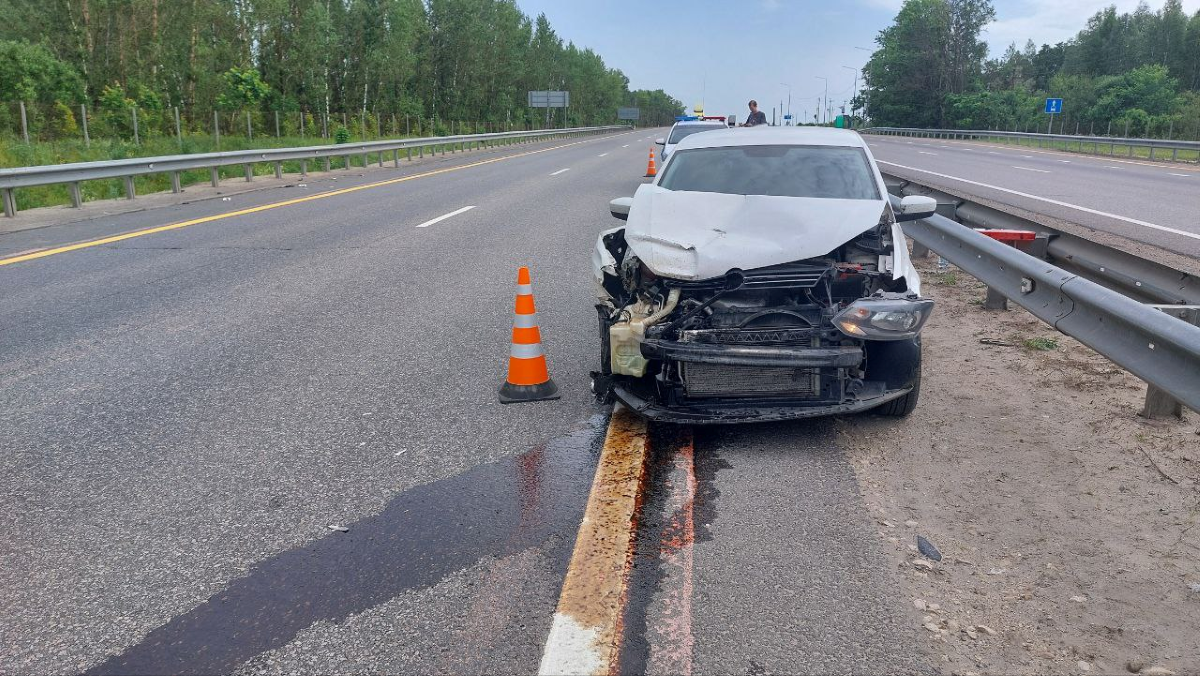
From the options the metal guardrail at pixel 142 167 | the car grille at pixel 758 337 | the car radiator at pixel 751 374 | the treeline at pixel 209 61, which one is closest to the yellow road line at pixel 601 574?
the car radiator at pixel 751 374

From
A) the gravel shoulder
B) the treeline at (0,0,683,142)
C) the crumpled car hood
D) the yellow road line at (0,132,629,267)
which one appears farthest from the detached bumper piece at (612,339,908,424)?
the treeline at (0,0,683,142)

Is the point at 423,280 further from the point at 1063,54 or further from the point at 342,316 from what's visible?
the point at 1063,54

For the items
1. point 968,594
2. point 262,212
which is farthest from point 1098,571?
point 262,212

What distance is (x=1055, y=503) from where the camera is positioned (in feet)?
12.3

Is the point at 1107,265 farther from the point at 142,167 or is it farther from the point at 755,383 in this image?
the point at 142,167

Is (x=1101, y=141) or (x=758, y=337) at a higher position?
(x=1101, y=141)

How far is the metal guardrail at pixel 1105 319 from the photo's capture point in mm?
3492

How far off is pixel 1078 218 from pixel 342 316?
11288 millimetres

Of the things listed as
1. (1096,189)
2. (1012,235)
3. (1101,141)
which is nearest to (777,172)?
(1012,235)

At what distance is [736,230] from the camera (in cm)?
488

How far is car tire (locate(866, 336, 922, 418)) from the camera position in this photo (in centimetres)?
446

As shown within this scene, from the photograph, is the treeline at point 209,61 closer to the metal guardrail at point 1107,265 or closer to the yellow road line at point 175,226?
the yellow road line at point 175,226

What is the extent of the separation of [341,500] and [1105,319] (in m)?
3.65

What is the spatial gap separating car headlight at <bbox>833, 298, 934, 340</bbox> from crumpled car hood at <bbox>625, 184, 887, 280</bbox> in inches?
19.0
